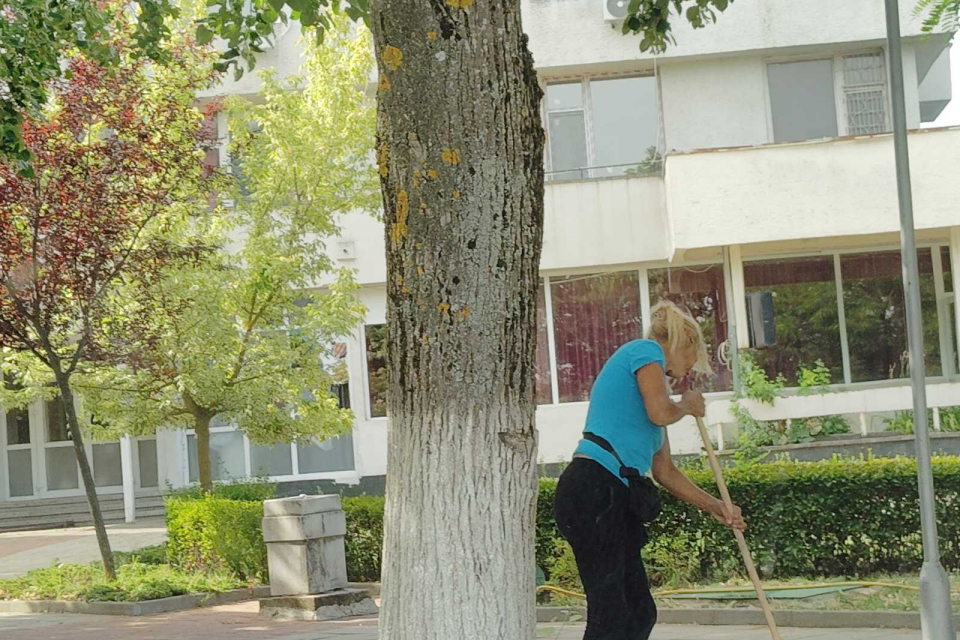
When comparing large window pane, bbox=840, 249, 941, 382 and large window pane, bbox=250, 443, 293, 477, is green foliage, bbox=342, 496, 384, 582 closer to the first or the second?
large window pane, bbox=250, 443, 293, 477

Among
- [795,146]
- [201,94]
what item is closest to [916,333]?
[795,146]

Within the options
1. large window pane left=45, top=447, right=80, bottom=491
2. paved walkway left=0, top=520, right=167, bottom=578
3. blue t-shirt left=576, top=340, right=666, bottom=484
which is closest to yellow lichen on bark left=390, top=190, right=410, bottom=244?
blue t-shirt left=576, top=340, right=666, bottom=484

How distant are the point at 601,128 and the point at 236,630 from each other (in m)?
13.8

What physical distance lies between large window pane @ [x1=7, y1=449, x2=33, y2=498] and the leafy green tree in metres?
11.3

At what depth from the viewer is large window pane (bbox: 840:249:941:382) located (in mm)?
22016

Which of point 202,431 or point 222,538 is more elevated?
point 202,431

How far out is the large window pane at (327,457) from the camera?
78.5 ft

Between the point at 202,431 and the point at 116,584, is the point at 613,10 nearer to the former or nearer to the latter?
the point at 202,431

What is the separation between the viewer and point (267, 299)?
1599 cm

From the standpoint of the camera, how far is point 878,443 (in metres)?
18.8

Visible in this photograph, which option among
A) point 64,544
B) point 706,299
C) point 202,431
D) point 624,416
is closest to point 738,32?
point 706,299

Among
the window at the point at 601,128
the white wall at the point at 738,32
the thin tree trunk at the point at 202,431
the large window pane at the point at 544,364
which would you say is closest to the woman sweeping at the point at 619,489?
the thin tree trunk at the point at 202,431

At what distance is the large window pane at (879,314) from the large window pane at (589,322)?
355 cm

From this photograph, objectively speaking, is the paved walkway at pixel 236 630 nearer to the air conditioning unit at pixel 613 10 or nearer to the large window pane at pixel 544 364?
the large window pane at pixel 544 364
